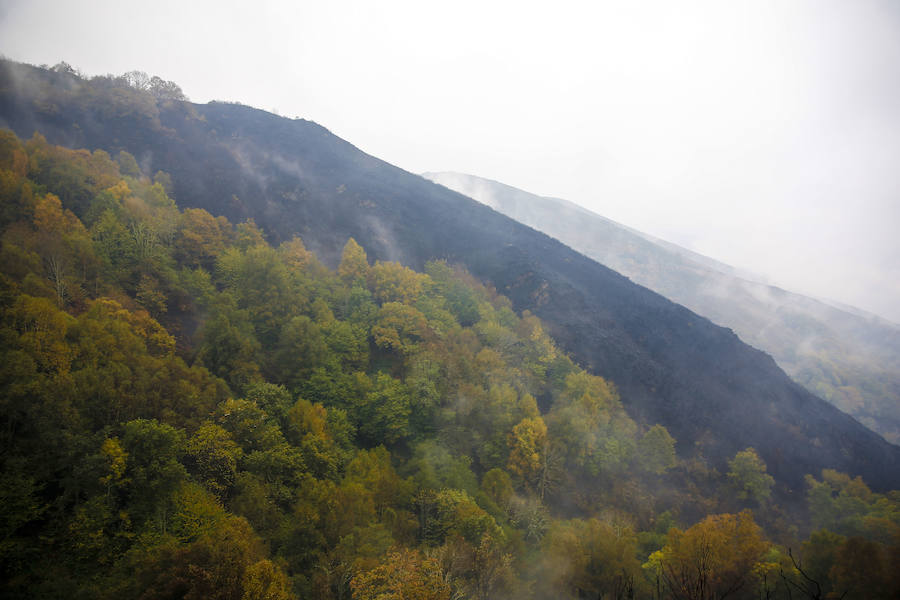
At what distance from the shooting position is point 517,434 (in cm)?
3925

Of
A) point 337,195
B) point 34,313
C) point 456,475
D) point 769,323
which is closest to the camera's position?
point 34,313

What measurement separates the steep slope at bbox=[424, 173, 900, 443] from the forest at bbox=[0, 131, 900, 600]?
72580mm

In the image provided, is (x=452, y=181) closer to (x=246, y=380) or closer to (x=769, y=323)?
(x=769, y=323)

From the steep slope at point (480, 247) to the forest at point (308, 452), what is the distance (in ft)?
22.7

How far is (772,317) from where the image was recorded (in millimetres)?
134250

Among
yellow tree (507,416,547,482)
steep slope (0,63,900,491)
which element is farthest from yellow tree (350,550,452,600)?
steep slope (0,63,900,491)

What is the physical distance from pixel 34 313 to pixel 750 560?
4680 cm

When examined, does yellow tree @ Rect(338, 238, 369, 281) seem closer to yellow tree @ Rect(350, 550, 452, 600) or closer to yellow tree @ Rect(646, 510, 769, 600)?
yellow tree @ Rect(350, 550, 452, 600)

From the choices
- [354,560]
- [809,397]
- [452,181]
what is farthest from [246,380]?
[452,181]

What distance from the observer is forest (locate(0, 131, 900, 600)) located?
1822 cm

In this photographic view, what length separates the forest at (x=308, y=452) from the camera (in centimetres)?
1822

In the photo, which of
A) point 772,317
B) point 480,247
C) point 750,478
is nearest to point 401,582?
point 750,478

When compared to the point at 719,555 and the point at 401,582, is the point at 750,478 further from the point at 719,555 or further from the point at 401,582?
the point at 401,582

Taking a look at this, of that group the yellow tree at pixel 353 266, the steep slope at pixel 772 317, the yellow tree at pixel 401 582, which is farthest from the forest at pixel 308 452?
the steep slope at pixel 772 317
